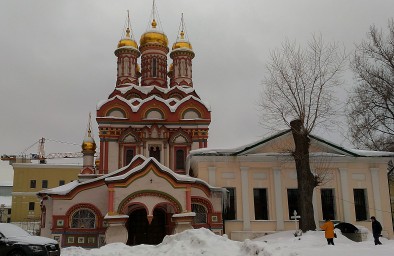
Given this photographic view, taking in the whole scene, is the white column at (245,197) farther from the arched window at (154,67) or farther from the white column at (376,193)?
the arched window at (154,67)

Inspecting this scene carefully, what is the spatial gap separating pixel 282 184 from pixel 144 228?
7844mm

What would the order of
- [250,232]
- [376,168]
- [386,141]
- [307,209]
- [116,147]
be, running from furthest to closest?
[116,147]
[386,141]
[376,168]
[250,232]
[307,209]

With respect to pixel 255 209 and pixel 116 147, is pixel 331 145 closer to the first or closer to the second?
pixel 255 209

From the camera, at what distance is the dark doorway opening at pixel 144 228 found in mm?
22828

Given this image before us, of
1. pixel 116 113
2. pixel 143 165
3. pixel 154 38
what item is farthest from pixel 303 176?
pixel 154 38

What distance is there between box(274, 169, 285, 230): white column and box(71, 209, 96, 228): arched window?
9641mm

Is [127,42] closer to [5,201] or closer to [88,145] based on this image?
[88,145]

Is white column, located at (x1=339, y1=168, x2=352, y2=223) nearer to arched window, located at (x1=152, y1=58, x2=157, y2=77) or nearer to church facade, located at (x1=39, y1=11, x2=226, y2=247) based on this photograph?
church facade, located at (x1=39, y1=11, x2=226, y2=247)

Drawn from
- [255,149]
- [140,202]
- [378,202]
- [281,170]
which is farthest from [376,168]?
[140,202]

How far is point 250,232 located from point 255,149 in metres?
4.44

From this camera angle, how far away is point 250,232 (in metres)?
22.2

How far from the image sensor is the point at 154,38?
35.0 m

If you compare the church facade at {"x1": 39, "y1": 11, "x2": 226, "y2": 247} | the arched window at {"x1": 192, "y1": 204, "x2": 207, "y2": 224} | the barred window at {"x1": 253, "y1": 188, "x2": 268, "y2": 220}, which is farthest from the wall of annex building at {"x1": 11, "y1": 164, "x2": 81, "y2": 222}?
the barred window at {"x1": 253, "y1": 188, "x2": 268, "y2": 220}

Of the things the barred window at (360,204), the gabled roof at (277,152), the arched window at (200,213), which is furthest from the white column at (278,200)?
the barred window at (360,204)
